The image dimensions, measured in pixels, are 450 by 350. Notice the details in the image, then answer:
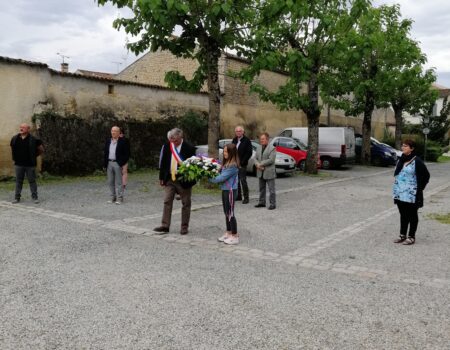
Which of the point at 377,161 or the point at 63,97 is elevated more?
the point at 63,97

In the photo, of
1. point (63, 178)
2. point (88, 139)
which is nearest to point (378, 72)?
point (88, 139)

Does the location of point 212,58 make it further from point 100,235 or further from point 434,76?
point 434,76

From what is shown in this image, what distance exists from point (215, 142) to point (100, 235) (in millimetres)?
6227

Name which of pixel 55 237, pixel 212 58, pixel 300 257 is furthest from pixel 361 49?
pixel 55 237

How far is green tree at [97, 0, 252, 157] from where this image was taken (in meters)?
10.6

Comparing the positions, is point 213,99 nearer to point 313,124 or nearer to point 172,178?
point 172,178

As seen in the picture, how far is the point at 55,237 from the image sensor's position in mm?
6918

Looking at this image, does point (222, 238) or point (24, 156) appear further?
point (24, 156)

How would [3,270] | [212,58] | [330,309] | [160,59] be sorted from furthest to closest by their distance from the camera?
[160,59] < [212,58] < [3,270] < [330,309]

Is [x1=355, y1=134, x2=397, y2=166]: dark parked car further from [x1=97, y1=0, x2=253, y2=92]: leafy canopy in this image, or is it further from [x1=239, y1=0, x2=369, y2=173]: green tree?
[x1=97, y1=0, x2=253, y2=92]: leafy canopy

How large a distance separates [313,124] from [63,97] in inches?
385

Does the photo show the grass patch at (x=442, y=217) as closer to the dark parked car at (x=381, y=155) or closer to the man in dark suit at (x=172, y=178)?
the man in dark suit at (x=172, y=178)

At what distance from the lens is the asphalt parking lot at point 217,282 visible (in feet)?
12.0

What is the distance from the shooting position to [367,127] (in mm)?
25812
